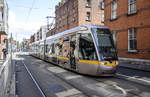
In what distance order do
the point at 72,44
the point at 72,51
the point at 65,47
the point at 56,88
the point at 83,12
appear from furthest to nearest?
→ the point at 83,12, the point at 65,47, the point at 72,44, the point at 72,51, the point at 56,88

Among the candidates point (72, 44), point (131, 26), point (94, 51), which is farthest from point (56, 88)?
point (131, 26)

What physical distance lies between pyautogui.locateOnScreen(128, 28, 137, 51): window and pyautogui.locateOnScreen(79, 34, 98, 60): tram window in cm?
905

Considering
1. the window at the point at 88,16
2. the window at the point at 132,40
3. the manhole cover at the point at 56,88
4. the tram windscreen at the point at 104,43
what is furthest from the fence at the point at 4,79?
the window at the point at 88,16

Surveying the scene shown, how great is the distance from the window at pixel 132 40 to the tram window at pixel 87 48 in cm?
905

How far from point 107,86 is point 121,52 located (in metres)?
12.1

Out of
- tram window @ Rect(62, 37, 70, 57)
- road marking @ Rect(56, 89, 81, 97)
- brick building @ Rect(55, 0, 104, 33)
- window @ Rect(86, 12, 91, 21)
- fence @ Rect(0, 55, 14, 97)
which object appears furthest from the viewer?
window @ Rect(86, 12, 91, 21)

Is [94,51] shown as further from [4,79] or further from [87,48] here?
[4,79]

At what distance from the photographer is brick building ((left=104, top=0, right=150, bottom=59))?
51.7 feet

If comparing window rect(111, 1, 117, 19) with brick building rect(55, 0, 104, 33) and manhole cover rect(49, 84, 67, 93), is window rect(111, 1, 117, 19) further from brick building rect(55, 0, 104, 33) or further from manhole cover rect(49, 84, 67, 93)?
manhole cover rect(49, 84, 67, 93)

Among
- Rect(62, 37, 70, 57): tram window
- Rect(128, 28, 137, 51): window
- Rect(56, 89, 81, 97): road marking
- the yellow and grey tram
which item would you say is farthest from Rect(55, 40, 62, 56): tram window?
Rect(128, 28, 137, 51): window

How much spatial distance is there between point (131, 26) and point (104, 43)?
31.6 ft

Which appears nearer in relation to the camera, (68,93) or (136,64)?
(68,93)

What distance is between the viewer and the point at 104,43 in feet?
30.4

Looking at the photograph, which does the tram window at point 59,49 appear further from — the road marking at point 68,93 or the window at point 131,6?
the window at point 131,6
